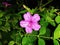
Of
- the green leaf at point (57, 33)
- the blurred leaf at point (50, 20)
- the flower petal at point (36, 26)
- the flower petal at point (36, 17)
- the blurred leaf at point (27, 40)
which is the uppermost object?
the flower petal at point (36, 17)

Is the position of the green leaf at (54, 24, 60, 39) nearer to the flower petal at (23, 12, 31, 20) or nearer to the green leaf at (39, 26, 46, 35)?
the green leaf at (39, 26, 46, 35)

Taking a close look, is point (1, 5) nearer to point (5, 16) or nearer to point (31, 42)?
point (5, 16)

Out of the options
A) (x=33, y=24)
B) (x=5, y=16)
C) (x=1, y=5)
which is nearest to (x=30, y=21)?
(x=33, y=24)

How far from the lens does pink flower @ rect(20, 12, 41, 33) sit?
1054 millimetres

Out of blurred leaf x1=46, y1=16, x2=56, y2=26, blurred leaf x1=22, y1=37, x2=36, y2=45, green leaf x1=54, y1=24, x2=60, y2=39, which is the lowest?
blurred leaf x1=22, y1=37, x2=36, y2=45

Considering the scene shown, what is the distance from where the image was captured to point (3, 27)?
3.48 ft

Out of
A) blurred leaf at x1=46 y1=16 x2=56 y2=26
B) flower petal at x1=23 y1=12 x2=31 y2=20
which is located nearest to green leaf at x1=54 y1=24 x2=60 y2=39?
blurred leaf at x1=46 y1=16 x2=56 y2=26

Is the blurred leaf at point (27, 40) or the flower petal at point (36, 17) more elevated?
the flower petal at point (36, 17)

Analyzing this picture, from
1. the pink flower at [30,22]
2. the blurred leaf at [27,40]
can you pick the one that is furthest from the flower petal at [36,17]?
the blurred leaf at [27,40]

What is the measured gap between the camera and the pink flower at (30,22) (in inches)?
41.5

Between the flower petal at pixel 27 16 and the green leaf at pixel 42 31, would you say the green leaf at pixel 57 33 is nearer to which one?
the green leaf at pixel 42 31

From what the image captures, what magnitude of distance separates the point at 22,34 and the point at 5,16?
0.15 meters

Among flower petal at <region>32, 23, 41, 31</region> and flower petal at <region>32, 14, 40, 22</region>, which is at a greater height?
flower petal at <region>32, 14, 40, 22</region>

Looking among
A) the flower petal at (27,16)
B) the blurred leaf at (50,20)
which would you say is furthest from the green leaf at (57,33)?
the flower petal at (27,16)
